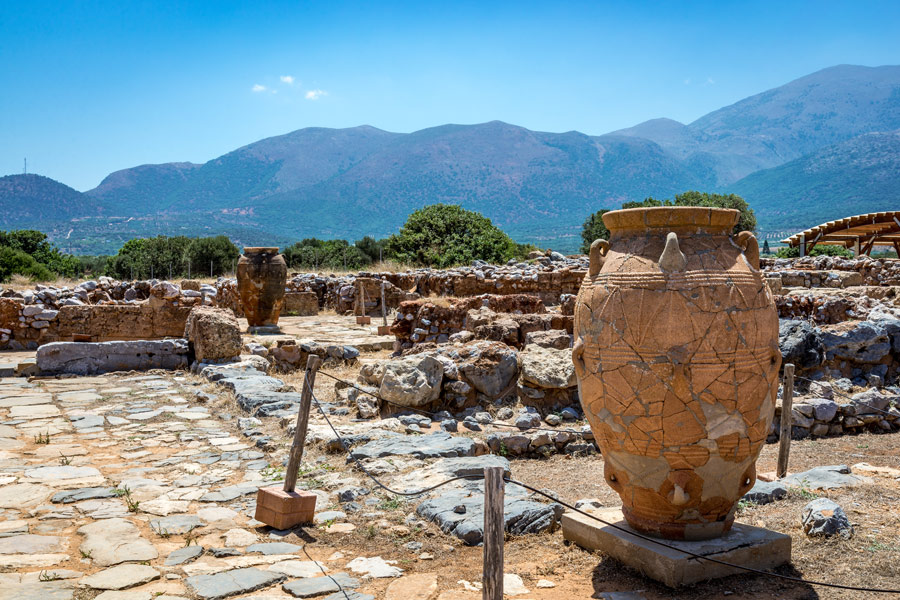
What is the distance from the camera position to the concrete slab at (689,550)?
129 inches

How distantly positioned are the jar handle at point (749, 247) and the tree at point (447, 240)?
21.2 metres

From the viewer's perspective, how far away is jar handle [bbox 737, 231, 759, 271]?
3604mm

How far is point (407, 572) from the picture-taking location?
361cm

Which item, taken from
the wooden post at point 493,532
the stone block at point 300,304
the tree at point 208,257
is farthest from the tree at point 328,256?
the wooden post at point 493,532

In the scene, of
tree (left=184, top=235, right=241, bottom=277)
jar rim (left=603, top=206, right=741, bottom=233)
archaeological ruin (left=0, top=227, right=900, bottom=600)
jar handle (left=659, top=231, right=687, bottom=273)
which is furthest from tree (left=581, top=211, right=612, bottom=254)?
jar handle (left=659, top=231, right=687, bottom=273)

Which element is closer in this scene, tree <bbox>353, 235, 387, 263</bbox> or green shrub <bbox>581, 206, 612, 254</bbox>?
green shrub <bbox>581, 206, 612, 254</bbox>

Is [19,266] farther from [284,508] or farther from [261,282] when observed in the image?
[284,508]

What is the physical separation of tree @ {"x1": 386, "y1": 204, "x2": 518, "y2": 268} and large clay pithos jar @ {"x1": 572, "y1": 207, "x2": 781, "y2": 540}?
69.9 ft

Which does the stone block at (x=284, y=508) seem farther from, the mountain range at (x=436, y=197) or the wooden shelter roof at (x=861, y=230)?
the mountain range at (x=436, y=197)

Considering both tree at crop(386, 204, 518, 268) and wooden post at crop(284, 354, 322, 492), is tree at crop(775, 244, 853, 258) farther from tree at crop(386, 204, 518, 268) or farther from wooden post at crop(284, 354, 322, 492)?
wooden post at crop(284, 354, 322, 492)

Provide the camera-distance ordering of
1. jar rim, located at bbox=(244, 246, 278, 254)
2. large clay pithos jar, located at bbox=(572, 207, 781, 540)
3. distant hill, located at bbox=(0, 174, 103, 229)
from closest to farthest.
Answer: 1. large clay pithos jar, located at bbox=(572, 207, 781, 540)
2. jar rim, located at bbox=(244, 246, 278, 254)
3. distant hill, located at bbox=(0, 174, 103, 229)

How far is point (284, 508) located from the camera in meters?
4.16

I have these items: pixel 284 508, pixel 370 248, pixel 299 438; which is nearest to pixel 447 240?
pixel 370 248

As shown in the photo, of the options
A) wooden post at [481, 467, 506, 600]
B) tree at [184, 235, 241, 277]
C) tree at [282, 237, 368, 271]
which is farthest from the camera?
tree at [282, 237, 368, 271]
